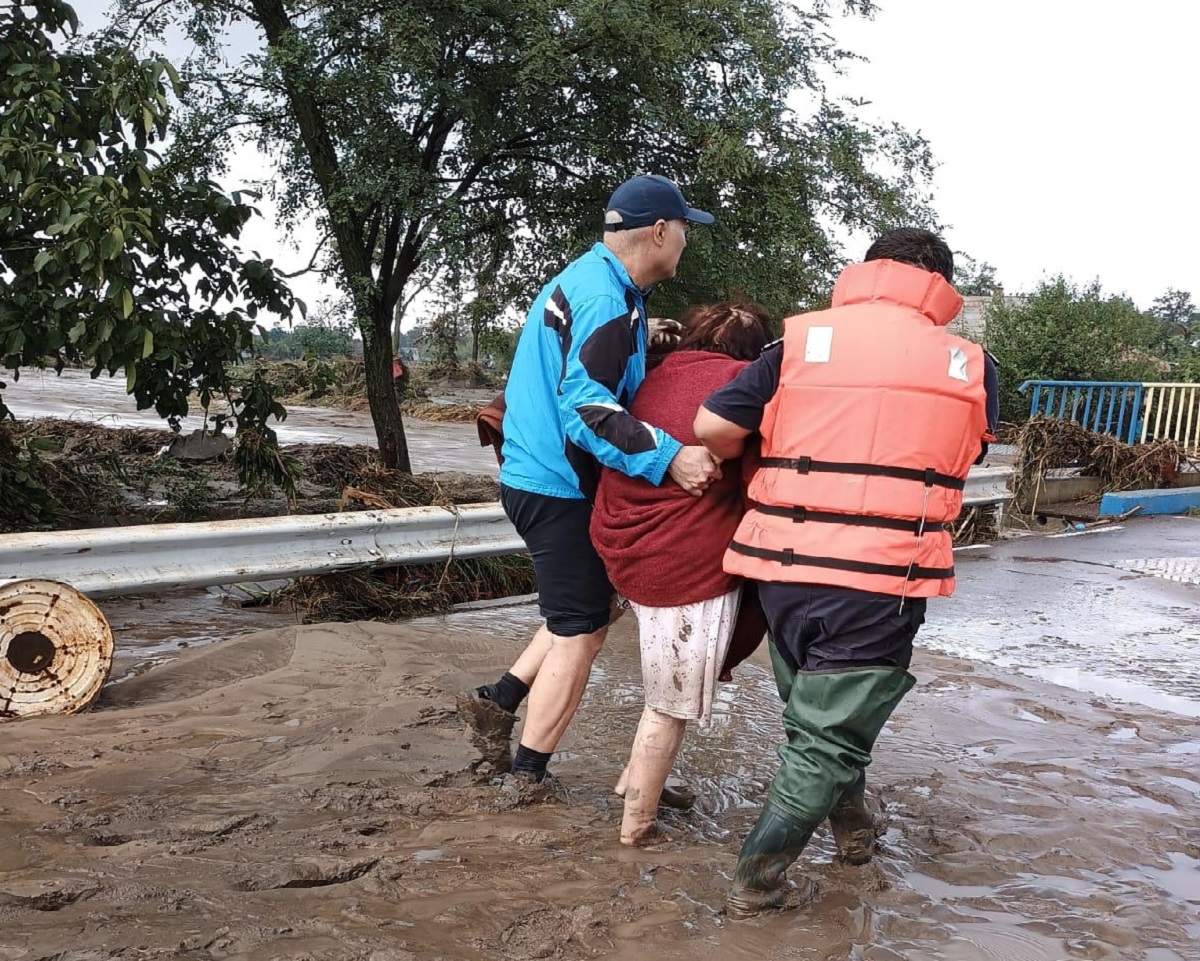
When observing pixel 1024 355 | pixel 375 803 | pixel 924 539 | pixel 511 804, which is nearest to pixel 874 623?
pixel 924 539

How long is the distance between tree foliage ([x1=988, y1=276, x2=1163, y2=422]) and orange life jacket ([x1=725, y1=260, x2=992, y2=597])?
1880 centimetres

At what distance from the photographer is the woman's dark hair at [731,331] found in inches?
138

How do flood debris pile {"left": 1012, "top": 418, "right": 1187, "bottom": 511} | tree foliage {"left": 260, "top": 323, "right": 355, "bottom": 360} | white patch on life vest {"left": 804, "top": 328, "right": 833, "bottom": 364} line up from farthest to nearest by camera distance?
flood debris pile {"left": 1012, "top": 418, "right": 1187, "bottom": 511} < tree foliage {"left": 260, "top": 323, "right": 355, "bottom": 360} < white patch on life vest {"left": 804, "top": 328, "right": 833, "bottom": 364}

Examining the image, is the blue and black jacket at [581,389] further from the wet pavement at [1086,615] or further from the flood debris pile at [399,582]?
the wet pavement at [1086,615]

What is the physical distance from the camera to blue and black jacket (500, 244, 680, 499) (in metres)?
3.30

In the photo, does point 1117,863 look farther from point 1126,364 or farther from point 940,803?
point 1126,364

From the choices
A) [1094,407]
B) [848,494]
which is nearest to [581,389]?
[848,494]

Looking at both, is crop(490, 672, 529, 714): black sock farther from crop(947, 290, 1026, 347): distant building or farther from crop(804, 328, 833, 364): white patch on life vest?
crop(947, 290, 1026, 347): distant building

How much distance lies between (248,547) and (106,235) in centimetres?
173

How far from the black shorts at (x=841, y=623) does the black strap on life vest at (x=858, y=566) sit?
2.5 inches

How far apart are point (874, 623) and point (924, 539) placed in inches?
10.0

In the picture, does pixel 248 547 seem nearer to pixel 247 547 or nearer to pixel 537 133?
pixel 247 547

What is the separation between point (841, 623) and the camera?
2980 millimetres

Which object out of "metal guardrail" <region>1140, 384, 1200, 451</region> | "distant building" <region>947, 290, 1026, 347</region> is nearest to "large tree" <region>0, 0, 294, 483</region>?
"metal guardrail" <region>1140, 384, 1200, 451</region>
